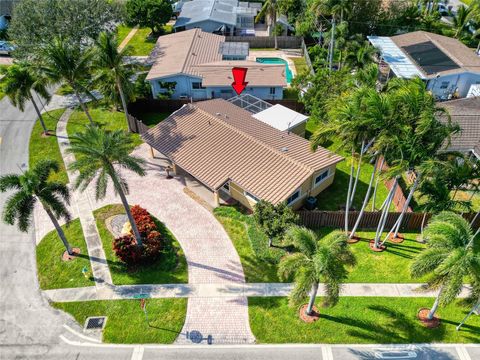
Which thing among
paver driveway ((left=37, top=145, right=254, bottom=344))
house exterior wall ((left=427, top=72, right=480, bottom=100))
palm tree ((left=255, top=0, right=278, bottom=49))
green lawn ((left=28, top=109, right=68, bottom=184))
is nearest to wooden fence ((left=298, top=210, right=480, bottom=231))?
paver driveway ((left=37, top=145, right=254, bottom=344))

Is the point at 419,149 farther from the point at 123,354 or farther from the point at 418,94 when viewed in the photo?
the point at 123,354

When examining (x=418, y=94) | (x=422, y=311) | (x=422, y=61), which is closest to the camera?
(x=418, y=94)

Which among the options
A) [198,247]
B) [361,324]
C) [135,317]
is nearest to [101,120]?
[198,247]

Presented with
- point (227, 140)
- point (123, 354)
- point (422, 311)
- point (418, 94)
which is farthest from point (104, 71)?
point (422, 311)

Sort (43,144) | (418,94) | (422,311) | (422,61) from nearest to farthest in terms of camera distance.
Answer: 1. (418,94)
2. (422,311)
3. (43,144)
4. (422,61)

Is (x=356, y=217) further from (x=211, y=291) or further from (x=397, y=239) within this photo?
(x=211, y=291)
